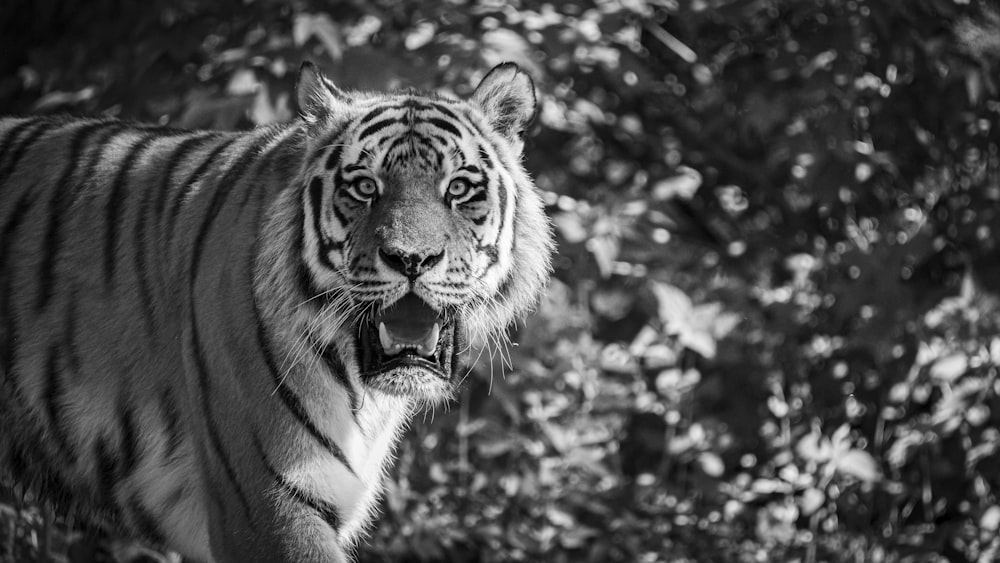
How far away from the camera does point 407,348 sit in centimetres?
224

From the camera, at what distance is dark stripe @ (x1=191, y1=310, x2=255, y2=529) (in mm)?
2205

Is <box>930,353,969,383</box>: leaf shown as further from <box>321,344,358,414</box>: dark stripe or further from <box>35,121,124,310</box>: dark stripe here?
<box>35,121,124,310</box>: dark stripe

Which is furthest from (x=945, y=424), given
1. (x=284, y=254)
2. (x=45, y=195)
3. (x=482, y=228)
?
(x=45, y=195)

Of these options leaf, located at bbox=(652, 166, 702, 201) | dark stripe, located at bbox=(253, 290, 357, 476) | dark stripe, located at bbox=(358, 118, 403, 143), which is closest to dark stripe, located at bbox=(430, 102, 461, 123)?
dark stripe, located at bbox=(358, 118, 403, 143)

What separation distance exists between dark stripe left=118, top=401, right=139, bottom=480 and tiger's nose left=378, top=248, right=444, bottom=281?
2.64 feet

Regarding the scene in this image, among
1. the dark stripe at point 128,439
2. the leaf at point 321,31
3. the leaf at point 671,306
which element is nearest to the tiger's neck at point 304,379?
the dark stripe at point 128,439

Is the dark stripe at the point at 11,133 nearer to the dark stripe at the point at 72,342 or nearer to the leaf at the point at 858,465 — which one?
the dark stripe at the point at 72,342

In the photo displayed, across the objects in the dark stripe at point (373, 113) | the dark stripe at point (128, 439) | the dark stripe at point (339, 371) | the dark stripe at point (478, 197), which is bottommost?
the dark stripe at point (128, 439)

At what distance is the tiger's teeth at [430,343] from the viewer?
223cm

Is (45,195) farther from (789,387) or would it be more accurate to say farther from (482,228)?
(789,387)

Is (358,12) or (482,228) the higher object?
(482,228)

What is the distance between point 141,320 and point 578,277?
5.91 ft

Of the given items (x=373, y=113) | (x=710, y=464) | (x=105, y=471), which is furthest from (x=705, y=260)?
(x=105, y=471)

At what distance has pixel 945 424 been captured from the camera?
147 inches
